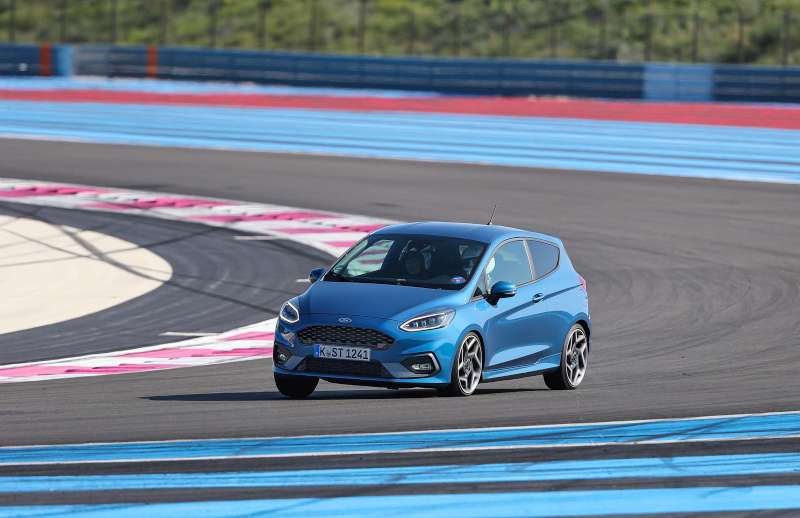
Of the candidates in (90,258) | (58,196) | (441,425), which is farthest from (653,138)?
(441,425)

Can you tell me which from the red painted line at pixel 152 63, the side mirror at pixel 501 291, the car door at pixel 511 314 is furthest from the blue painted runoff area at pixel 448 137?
the side mirror at pixel 501 291

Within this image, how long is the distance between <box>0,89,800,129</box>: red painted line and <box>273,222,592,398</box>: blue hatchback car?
31895mm

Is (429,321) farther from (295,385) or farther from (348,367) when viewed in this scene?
(295,385)

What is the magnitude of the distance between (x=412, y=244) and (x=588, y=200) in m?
A: 16.3

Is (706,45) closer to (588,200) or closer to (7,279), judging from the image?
(588,200)

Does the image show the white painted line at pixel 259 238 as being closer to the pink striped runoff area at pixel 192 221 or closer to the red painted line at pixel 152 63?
the pink striped runoff area at pixel 192 221

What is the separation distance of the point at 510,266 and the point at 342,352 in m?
1.96

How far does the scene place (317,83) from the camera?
59.7m

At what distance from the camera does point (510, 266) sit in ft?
42.3

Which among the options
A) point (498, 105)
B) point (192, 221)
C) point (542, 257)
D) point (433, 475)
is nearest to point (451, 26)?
point (498, 105)

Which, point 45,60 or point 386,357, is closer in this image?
point 386,357

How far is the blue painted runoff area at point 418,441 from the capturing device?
973 cm

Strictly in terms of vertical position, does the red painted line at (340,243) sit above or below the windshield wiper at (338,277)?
below

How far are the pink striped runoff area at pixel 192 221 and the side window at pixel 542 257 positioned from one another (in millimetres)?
2852
